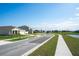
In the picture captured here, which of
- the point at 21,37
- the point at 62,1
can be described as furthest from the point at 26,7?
the point at 21,37

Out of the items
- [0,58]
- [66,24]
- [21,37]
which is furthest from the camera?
[21,37]

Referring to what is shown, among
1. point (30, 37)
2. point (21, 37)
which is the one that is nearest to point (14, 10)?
point (21, 37)

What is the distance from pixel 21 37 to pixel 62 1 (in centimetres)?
1348

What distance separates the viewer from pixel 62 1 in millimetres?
11117

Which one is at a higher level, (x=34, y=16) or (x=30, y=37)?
(x=34, y=16)

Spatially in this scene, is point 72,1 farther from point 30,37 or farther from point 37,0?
point 30,37

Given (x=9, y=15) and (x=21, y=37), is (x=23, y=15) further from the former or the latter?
(x=21, y=37)

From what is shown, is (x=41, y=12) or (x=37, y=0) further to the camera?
(x=41, y=12)

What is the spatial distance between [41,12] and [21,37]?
1012 cm

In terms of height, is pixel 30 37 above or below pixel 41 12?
below

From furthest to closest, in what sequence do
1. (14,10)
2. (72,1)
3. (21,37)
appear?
(21,37) < (14,10) < (72,1)

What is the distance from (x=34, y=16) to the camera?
14086 mm

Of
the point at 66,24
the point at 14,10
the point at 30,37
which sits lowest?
the point at 30,37

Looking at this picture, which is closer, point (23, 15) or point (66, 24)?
point (23, 15)
